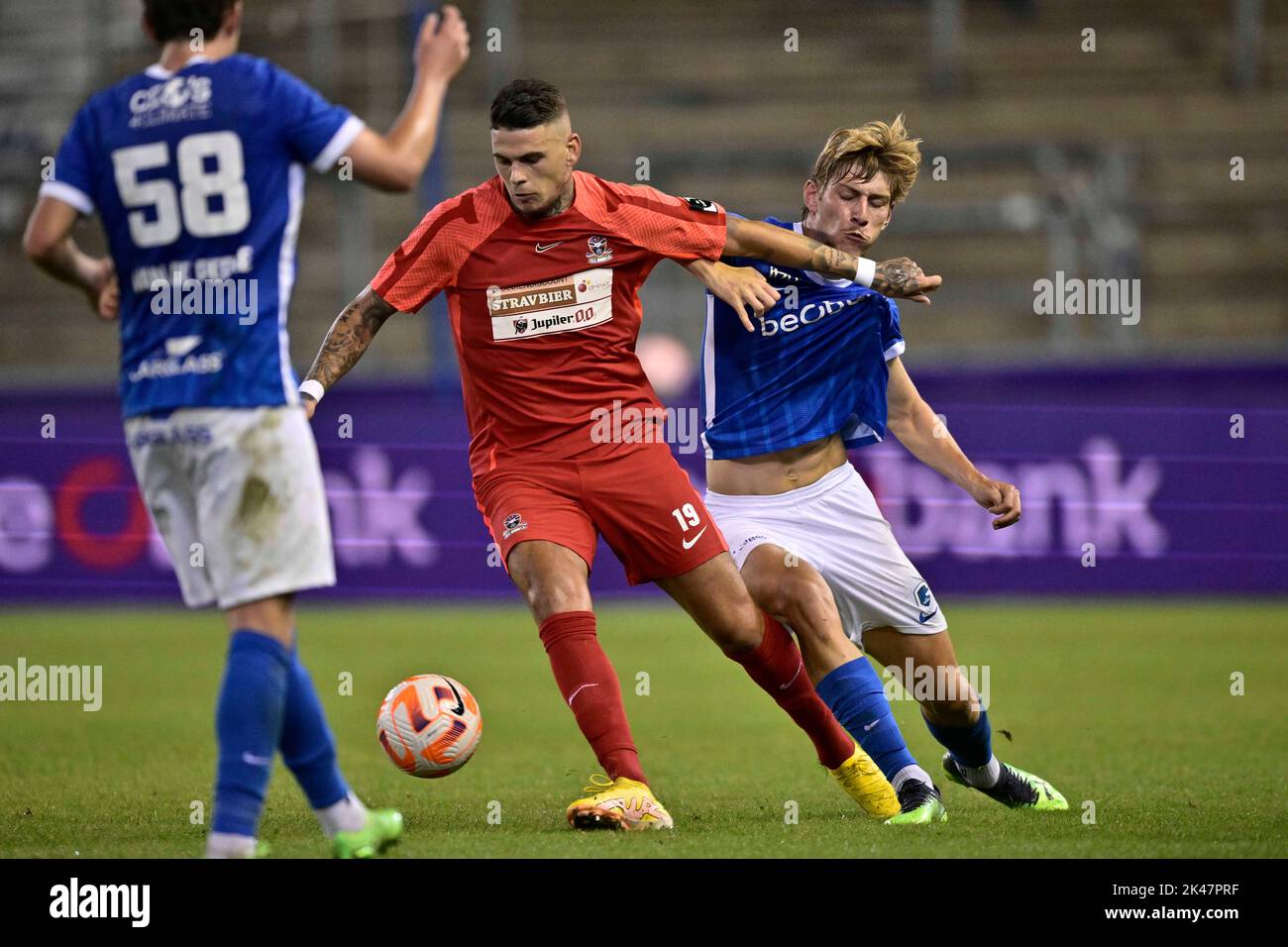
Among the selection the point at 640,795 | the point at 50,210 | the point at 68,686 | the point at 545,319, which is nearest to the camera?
the point at 50,210

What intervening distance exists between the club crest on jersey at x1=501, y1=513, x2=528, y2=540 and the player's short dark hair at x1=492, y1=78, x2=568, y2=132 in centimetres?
121

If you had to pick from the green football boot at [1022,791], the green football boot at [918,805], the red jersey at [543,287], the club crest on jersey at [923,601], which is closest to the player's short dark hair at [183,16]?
the red jersey at [543,287]

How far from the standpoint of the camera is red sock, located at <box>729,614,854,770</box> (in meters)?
5.84

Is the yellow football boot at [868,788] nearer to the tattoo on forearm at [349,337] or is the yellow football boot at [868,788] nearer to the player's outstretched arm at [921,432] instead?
the player's outstretched arm at [921,432]

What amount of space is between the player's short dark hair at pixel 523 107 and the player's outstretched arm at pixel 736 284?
2.31 ft

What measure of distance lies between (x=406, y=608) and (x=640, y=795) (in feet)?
27.8

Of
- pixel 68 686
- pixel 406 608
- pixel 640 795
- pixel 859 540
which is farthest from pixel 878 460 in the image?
pixel 640 795

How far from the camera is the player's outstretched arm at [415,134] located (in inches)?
167

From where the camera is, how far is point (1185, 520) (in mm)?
13266

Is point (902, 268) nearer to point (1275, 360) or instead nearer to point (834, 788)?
point (834, 788)

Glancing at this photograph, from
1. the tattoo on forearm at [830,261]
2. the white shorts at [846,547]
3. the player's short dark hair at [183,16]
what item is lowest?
the white shorts at [846,547]

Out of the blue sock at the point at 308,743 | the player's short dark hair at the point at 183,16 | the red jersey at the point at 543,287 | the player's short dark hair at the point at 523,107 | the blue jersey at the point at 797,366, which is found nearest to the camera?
the player's short dark hair at the point at 183,16

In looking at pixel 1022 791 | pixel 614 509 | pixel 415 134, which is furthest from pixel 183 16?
pixel 1022 791

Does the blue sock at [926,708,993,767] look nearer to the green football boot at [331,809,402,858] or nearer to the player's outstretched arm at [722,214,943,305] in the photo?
the player's outstretched arm at [722,214,943,305]
